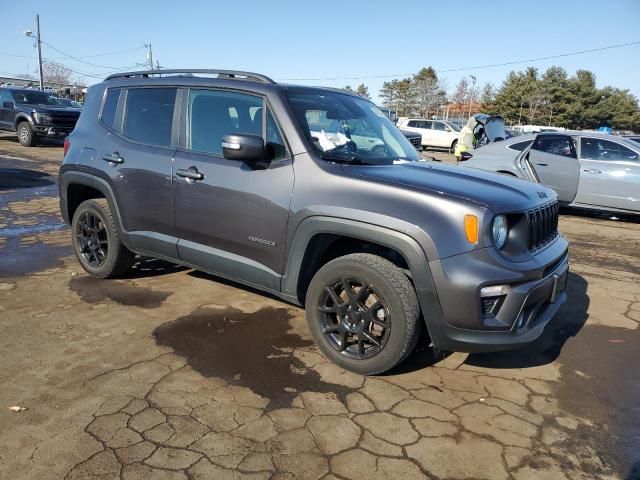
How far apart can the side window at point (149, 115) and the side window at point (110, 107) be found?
0.17 m

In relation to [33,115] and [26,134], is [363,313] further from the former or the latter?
[26,134]

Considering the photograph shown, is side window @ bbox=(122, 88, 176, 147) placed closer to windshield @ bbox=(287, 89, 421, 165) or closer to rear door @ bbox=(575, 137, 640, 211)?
windshield @ bbox=(287, 89, 421, 165)

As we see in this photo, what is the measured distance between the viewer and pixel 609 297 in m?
5.10

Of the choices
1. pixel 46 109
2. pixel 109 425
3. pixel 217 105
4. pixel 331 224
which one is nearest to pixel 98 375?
pixel 109 425

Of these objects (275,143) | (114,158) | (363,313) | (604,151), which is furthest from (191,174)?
(604,151)

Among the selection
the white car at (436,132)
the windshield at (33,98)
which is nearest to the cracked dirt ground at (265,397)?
the windshield at (33,98)

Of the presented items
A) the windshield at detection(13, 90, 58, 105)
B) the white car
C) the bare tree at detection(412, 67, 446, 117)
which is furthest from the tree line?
the windshield at detection(13, 90, 58, 105)

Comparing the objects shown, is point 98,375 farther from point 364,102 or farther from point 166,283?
point 364,102

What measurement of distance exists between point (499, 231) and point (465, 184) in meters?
0.42

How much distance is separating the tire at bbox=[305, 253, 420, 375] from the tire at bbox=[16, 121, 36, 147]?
17876mm

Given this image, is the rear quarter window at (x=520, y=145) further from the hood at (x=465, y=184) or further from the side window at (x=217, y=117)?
the side window at (x=217, y=117)

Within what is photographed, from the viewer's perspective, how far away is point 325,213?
3.20 meters

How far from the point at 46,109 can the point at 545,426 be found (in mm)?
18666

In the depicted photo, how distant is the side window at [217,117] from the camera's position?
3708 mm
